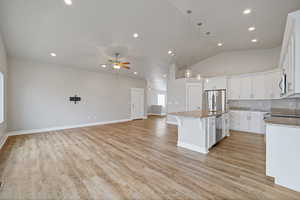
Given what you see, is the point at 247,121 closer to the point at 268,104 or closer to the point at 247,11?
the point at 268,104

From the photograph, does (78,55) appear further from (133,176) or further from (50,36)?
(133,176)

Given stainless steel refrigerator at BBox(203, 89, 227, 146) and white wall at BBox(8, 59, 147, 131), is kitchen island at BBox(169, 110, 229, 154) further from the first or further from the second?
white wall at BBox(8, 59, 147, 131)

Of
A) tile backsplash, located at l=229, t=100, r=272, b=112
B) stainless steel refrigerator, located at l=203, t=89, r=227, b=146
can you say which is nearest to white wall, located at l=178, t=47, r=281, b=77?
tile backsplash, located at l=229, t=100, r=272, b=112

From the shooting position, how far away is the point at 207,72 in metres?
6.85

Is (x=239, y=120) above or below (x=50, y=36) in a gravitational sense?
below

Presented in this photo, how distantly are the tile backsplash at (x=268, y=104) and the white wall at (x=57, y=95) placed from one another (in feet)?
20.7

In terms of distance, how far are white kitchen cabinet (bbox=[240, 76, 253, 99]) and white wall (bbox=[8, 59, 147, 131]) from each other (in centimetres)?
624

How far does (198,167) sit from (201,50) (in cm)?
518

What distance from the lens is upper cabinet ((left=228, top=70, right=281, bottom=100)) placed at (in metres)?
4.65

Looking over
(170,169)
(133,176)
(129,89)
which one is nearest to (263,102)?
(170,169)

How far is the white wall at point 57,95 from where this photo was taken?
15.2 feet

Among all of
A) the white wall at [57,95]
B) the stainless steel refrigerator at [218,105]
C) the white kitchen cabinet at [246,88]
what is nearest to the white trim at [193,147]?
the stainless steel refrigerator at [218,105]

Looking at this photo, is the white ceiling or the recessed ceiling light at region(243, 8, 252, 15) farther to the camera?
the recessed ceiling light at region(243, 8, 252, 15)

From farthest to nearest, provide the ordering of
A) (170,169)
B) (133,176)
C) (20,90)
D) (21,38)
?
(20,90), (21,38), (170,169), (133,176)
